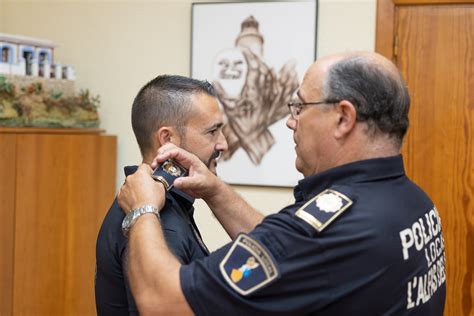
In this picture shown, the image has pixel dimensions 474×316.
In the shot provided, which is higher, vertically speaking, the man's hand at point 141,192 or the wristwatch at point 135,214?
the man's hand at point 141,192

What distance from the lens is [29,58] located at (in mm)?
3154

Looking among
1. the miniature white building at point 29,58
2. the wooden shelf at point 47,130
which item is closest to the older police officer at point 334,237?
the wooden shelf at point 47,130

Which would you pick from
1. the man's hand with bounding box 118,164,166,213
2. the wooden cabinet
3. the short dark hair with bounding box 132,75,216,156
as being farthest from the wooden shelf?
the man's hand with bounding box 118,164,166,213

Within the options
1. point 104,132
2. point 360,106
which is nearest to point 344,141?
point 360,106

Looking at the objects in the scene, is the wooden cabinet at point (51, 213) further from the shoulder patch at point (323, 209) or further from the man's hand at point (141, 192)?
the shoulder patch at point (323, 209)

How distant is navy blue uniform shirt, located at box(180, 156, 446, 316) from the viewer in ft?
4.07

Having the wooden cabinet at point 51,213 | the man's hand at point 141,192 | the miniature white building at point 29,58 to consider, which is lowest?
the wooden cabinet at point 51,213

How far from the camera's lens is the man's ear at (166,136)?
177 centimetres

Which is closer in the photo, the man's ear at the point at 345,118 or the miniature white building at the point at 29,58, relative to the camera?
the man's ear at the point at 345,118

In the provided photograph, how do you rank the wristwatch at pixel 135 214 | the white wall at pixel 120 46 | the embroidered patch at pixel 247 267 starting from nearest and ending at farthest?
the embroidered patch at pixel 247 267, the wristwatch at pixel 135 214, the white wall at pixel 120 46

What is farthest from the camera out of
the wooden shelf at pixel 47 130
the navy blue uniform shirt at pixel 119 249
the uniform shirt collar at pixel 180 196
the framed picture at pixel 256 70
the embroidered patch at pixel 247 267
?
the framed picture at pixel 256 70

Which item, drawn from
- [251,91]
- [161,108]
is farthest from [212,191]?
[251,91]

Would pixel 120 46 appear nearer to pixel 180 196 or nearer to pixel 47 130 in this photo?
pixel 47 130

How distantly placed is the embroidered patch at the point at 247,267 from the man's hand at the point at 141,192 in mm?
279
